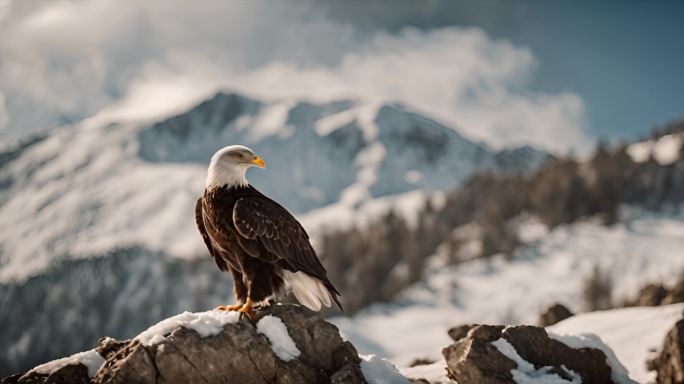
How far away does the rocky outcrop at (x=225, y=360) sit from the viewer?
24.3 ft

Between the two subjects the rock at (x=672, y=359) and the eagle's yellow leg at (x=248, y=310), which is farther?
the rock at (x=672, y=359)

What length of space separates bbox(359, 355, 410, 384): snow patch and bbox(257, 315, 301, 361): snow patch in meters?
1.05

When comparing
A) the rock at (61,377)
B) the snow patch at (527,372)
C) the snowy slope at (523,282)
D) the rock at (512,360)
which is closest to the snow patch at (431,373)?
the rock at (512,360)

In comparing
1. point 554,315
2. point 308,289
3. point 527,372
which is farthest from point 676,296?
point 308,289

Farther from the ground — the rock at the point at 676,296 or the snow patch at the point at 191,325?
the rock at the point at 676,296

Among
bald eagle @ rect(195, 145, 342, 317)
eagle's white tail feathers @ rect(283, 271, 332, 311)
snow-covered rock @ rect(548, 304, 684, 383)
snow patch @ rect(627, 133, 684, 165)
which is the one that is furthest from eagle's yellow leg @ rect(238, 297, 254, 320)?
snow patch @ rect(627, 133, 684, 165)

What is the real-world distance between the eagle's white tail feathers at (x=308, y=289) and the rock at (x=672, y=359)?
22.3 ft

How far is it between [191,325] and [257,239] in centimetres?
149

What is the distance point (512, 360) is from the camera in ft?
29.0

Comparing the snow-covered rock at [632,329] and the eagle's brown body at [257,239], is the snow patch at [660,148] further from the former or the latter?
the eagle's brown body at [257,239]

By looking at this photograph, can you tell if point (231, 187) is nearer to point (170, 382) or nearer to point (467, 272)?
point (170, 382)

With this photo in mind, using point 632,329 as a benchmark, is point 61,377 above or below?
below

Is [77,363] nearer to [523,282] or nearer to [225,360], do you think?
[225,360]

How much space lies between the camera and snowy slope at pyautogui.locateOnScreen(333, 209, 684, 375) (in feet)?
203
